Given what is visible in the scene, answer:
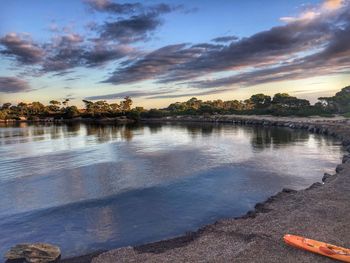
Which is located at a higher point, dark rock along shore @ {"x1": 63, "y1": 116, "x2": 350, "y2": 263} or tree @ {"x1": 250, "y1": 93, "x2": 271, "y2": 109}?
tree @ {"x1": 250, "y1": 93, "x2": 271, "y2": 109}

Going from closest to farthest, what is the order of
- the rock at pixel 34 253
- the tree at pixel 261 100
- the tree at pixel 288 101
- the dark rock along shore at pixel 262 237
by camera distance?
the dark rock along shore at pixel 262 237
the rock at pixel 34 253
the tree at pixel 288 101
the tree at pixel 261 100

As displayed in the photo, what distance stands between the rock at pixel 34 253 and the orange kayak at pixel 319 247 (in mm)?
Result: 10626

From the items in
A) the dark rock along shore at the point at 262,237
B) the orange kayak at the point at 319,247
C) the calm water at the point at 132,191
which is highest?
the orange kayak at the point at 319,247

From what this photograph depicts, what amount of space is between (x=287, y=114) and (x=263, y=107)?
33.7 meters

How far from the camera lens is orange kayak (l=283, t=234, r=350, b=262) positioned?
1210cm

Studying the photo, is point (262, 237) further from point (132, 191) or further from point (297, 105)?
point (297, 105)

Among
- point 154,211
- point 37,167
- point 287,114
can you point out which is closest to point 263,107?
point 287,114

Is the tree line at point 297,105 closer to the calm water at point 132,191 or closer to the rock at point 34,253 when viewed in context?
the calm water at point 132,191

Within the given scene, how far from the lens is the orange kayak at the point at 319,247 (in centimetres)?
1210

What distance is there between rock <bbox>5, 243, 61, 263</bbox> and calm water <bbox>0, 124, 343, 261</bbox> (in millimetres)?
1165

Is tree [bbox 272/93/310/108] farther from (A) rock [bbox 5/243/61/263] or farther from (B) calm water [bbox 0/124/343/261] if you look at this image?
(A) rock [bbox 5/243/61/263]

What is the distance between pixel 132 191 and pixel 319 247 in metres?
18.8

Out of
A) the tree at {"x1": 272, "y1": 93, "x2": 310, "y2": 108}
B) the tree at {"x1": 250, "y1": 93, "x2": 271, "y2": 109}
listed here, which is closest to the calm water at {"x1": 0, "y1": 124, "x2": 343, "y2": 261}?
the tree at {"x1": 272, "y1": 93, "x2": 310, "y2": 108}

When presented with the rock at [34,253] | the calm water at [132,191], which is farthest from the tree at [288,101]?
the rock at [34,253]
